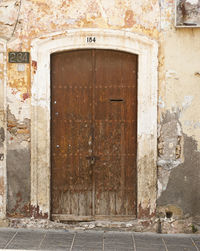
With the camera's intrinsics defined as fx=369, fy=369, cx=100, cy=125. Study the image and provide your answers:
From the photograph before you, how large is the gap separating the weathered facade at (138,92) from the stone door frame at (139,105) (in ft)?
0.05

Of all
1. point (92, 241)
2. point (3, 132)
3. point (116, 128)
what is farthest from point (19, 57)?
point (92, 241)

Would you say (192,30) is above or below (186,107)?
above

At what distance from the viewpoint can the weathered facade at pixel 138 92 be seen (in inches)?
215

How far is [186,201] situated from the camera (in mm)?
5562

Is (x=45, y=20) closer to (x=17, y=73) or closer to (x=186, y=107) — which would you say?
(x=17, y=73)

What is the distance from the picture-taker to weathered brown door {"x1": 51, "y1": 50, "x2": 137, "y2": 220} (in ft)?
18.5

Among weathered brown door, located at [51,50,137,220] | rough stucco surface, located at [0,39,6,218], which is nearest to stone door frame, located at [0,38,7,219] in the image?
rough stucco surface, located at [0,39,6,218]

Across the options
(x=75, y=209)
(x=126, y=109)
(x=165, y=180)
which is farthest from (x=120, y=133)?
(x=75, y=209)

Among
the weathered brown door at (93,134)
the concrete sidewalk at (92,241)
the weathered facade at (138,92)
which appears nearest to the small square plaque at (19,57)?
the weathered facade at (138,92)

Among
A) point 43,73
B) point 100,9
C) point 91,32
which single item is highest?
point 100,9

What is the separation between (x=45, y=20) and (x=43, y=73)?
780 millimetres

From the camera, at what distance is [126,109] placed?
566 centimetres

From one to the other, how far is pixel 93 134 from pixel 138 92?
0.94 m

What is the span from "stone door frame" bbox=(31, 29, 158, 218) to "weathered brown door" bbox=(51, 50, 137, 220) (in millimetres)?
134
